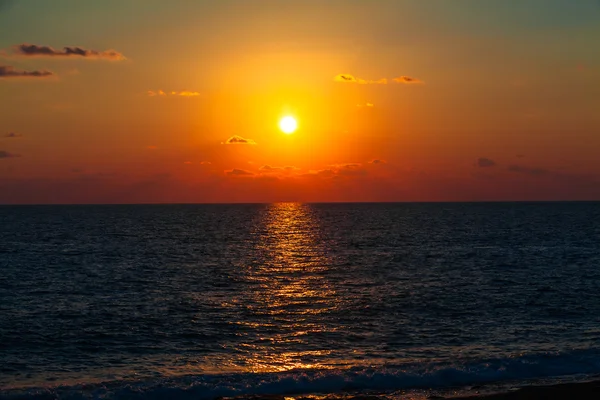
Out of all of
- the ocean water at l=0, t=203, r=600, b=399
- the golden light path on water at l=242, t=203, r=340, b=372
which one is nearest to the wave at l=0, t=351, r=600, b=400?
the ocean water at l=0, t=203, r=600, b=399

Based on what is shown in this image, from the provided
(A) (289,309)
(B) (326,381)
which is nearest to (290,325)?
(A) (289,309)

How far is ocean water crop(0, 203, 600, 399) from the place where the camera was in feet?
90.5

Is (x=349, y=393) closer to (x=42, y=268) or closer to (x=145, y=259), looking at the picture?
(x=42, y=268)

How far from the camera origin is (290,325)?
38.7m

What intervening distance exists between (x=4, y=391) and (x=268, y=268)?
1746 inches

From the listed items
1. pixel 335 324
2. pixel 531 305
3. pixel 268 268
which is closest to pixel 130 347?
pixel 335 324

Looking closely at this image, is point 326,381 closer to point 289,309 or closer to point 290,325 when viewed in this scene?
point 290,325

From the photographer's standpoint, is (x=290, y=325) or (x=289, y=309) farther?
(x=289, y=309)

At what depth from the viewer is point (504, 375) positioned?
28.1m

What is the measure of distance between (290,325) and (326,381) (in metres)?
11.9

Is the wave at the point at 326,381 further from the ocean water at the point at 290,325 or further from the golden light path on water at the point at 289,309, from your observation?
the golden light path on water at the point at 289,309

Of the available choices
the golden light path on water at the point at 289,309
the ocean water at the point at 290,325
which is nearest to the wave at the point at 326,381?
the ocean water at the point at 290,325

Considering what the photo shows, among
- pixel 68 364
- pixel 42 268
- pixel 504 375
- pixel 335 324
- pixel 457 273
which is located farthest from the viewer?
pixel 42 268

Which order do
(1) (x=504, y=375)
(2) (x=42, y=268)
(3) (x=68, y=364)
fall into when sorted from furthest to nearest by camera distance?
(2) (x=42, y=268)
(3) (x=68, y=364)
(1) (x=504, y=375)
